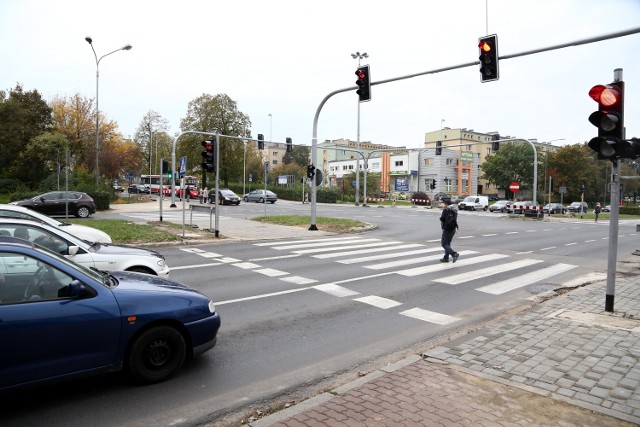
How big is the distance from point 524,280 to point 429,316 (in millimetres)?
4262

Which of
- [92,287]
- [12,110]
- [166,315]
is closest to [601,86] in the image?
[166,315]

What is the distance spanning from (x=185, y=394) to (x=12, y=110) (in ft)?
140

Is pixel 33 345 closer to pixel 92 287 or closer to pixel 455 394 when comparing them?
pixel 92 287

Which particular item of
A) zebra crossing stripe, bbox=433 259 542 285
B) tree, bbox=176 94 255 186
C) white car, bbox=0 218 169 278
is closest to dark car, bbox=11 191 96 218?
white car, bbox=0 218 169 278

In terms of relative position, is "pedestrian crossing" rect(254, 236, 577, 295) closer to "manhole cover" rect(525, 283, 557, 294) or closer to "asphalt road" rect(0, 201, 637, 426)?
"asphalt road" rect(0, 201, 637, 426)

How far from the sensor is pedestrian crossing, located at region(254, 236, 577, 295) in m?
10.2

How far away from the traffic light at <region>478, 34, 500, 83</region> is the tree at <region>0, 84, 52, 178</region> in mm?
38601

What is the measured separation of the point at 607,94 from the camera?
6871mm

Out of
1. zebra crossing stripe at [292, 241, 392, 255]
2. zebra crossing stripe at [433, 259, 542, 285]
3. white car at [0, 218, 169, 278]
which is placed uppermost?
white car at [0, 218, 169, 278]

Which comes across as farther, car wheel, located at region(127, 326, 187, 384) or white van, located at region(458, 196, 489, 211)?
white van, located at region(458, 196, 489, 211)

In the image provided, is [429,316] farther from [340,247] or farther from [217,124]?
[217,124]

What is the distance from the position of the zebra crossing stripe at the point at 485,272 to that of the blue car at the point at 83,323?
656cm

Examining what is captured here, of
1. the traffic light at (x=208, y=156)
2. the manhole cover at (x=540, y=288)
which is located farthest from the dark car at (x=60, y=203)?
the manhole cover at (x=540, y=288)

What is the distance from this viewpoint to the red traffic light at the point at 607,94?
22.5 ft
